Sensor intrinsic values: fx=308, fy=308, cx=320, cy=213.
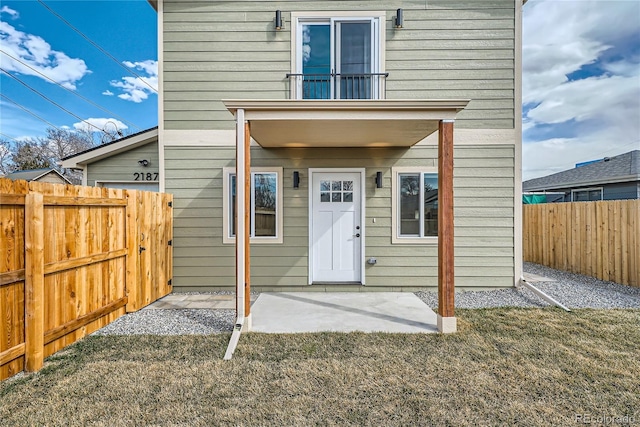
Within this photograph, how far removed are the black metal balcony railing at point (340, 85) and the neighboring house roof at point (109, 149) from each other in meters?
2.80

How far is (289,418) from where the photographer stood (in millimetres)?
2180

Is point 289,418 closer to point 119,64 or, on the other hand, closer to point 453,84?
point 453,84

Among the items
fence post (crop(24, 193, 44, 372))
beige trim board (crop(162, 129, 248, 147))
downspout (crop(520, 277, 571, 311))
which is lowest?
downspout (crop(520, 277, 571, 311))

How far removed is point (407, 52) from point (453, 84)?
0.97 meters

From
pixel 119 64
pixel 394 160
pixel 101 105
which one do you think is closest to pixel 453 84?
pixel 394 160

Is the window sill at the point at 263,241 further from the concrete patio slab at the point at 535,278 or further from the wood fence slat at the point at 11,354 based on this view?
the concrete patio slab at the point at 535,278

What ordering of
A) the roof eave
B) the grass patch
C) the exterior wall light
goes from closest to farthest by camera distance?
the grass patch < the exterior wall light < the roof eave

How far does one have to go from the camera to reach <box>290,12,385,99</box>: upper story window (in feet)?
17.3

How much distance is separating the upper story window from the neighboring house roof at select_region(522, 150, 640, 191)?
9.98m

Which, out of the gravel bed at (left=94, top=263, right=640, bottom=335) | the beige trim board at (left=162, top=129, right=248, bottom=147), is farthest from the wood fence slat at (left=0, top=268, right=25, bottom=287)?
the beige trim board at (left=162, top=129, right=248, bottom=147)

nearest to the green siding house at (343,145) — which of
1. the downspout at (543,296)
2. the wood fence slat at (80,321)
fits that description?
the downspout at (543,296)

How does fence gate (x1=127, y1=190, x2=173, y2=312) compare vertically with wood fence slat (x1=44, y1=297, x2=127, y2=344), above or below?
above

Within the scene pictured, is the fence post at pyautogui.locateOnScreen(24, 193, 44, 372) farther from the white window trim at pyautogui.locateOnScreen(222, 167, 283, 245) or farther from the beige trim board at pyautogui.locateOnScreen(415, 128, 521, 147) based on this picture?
the beige trim board at pyautogui.locateOnScreen(415, 128, 521, 147)

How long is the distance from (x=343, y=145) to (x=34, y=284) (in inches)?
167
